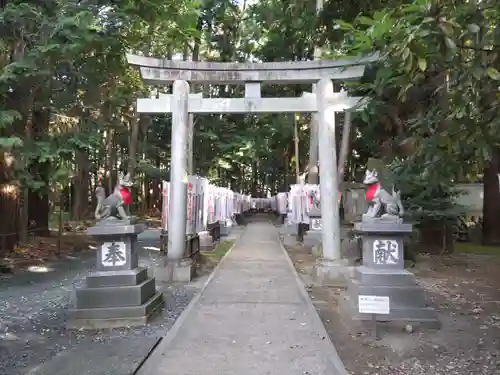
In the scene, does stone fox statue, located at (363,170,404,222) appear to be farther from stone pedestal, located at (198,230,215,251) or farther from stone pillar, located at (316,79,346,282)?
stone pedestal, located at (198,230,215,251)

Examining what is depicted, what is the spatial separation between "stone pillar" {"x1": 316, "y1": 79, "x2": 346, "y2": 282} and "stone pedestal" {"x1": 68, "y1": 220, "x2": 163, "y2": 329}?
4.71 metres

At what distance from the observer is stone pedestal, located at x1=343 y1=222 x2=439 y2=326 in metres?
6.85

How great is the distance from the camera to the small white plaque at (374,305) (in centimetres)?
613

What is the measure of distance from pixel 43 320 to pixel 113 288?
1432 millimetres

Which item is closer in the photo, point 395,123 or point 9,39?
point 9,39

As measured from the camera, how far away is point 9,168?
1280 centimetres

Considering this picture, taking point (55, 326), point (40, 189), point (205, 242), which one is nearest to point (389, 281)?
point (55, 326)

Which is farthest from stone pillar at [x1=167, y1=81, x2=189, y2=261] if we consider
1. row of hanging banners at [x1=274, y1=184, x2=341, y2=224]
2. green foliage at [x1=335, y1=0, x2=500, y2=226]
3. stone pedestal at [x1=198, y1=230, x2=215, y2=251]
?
row of hanging banners at [x1=274, y1=184, x2=341, y2=224]

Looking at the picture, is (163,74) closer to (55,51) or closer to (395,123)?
(55,51)

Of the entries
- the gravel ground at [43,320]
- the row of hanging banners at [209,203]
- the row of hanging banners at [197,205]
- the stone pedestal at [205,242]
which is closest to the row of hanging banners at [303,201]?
the row of hanging banners at [209,203]

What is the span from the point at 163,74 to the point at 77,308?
5816 millimetres

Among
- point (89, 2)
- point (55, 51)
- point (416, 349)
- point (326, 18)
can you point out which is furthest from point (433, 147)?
point (89, 2)

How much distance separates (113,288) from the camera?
23.9 ft

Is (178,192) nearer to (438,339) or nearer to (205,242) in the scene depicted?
(438,339)
